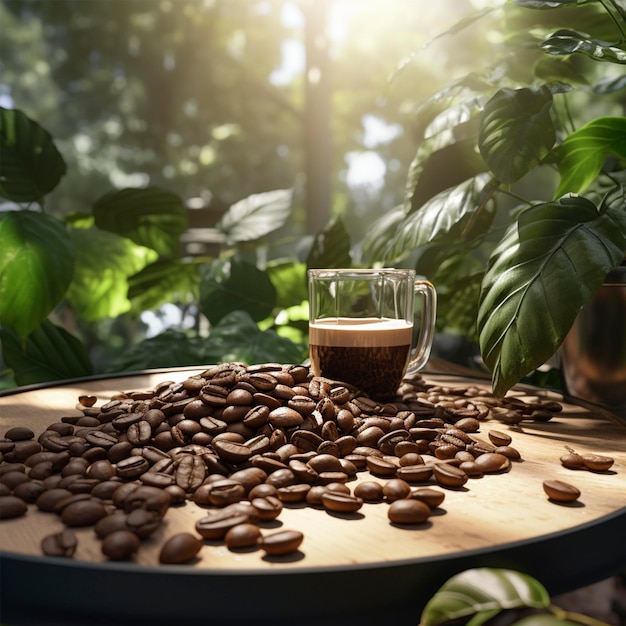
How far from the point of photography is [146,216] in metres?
2.03

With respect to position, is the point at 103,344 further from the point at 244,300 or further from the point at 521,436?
the point at 521,436

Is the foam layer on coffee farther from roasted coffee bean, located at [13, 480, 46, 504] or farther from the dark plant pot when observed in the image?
roasted coffee bean, located at [13, 480, 46, 504]

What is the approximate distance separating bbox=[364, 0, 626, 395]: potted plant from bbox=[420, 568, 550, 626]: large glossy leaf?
480 mm

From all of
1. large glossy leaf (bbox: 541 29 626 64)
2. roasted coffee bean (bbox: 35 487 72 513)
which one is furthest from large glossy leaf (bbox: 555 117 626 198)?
roasted coffee bean (bbox: 35 487 72 513)

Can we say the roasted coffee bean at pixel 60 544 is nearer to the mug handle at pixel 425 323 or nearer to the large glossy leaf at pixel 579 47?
the mug handle at pixel 425 323

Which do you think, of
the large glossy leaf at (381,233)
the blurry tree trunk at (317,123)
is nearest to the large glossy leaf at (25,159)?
the large glossy leaf at (381,233)

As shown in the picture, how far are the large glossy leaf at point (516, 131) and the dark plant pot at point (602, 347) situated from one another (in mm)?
265

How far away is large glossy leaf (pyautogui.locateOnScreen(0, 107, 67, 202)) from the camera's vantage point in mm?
Answer: 1725

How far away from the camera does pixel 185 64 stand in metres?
7.00

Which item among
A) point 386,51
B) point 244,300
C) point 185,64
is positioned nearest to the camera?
point 244,300

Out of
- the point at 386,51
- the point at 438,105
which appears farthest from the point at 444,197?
the point at 386,51

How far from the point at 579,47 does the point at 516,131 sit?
6.6 inches

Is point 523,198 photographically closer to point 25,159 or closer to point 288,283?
point 288,283

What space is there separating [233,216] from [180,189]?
7.44 meters
